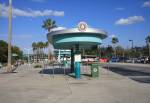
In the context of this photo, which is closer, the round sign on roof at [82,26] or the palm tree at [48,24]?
the round sign on roof at [82,26]

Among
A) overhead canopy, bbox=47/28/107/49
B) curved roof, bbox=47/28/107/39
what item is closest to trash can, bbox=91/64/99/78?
overhead canopy, bbox=47/28/107/49

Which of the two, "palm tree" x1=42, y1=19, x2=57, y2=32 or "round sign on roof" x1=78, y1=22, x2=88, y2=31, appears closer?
"round sign on roof" x1=78, y1=22, x2=88, y2=31

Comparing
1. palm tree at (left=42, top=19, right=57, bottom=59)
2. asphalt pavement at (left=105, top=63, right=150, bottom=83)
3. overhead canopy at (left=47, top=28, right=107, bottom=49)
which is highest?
palm tree at (left=42, top=19, right=57, bottom=59)

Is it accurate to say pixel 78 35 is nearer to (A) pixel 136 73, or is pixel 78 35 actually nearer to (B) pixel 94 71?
(B) pixel 94 71

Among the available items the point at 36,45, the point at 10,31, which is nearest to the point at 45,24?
the point at 10,31

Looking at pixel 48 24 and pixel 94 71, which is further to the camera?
pixel 48 24

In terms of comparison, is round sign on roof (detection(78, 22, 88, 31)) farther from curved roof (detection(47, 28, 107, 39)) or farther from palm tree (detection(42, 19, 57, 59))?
palm tree (detection(42, 19, 57, 59))

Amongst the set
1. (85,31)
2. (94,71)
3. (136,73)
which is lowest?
(136,73)

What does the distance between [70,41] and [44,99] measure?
14020mm

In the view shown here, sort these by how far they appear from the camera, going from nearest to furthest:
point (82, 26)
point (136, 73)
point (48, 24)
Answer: point (82, 26) → point (136, 73) → point (48, 24)

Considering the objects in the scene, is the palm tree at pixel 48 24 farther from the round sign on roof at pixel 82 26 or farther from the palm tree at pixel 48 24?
the round sign on roof at pixel 82 26

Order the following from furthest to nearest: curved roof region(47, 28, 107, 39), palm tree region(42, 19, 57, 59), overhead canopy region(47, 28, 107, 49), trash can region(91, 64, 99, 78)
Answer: palm tree region(42, 19, 57, 59) → trash can region(91, 64, 99, 78) → overhead canopy region(47, 28, 107, 49) → curved roof region(47, 28, 107, 39)

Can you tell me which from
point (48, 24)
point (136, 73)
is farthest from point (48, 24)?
point (136, 73)

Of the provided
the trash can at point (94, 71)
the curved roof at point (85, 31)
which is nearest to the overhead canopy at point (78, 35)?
the curved roof at point (85, 31)
